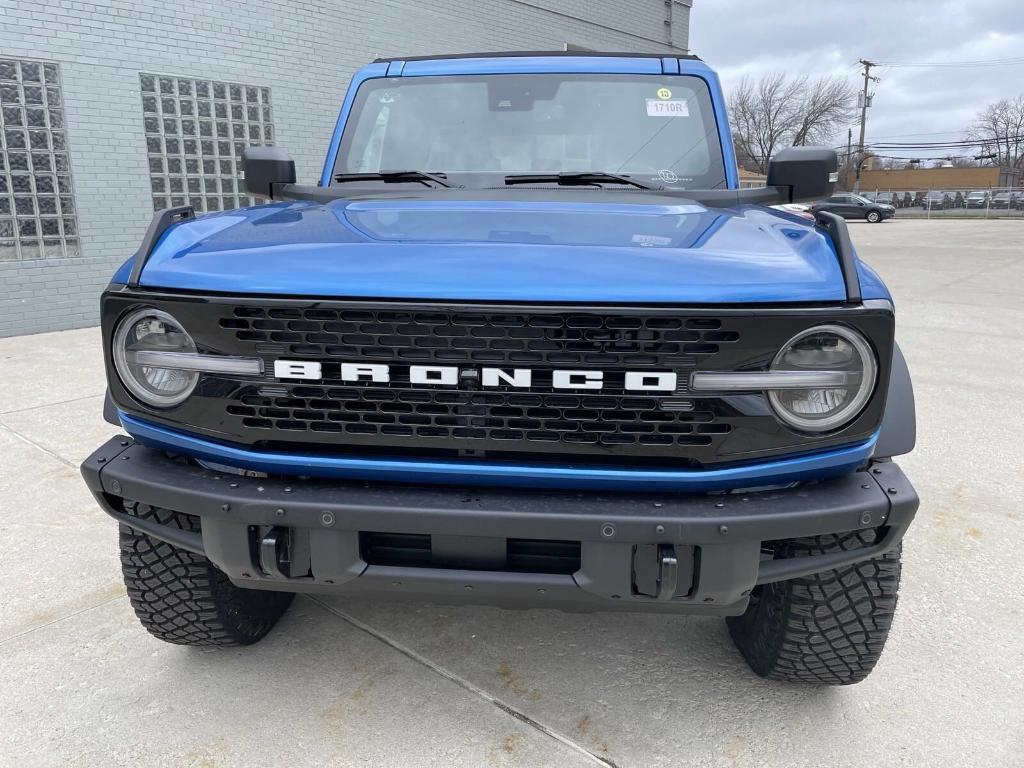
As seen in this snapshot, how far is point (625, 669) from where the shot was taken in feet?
7.75

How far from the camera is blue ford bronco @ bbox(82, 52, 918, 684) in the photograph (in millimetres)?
1638

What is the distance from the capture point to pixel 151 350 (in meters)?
1.81

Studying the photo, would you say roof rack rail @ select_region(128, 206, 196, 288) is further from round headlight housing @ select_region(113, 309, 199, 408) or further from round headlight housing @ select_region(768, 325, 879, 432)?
Result: round headlight housing @ select_region(768, 325, 879, 432)

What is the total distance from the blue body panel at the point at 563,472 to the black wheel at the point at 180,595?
56 centimetres

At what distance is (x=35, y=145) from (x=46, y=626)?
21.0 ft

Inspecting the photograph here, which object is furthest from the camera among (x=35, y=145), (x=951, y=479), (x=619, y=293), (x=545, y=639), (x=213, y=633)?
(x=35, y=145)

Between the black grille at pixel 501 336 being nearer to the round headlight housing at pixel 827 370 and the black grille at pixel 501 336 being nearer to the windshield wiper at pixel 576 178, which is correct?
the round headlight housing at pixel 827 370

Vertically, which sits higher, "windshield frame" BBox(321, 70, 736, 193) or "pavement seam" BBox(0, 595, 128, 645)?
"windshield frame" BBox(321, 70, 736, 193)

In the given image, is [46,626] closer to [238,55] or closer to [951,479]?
[951,479]

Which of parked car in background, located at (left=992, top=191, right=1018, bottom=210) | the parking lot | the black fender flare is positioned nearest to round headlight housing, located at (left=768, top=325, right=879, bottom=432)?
the black fender flare

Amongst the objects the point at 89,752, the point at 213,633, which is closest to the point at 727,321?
the point at 213,633

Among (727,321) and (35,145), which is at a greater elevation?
(35,145)

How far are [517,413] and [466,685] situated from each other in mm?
1015

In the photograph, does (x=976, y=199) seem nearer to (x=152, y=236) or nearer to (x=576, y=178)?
(x=576, y=178)
